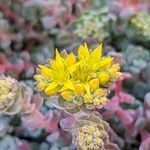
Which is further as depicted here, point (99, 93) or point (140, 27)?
point (140, 27)

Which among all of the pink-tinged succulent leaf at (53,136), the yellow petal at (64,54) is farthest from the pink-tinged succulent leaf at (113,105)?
the yellow petal at (64,54)

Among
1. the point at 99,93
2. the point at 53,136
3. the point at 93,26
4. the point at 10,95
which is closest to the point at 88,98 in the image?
the point at 99,93

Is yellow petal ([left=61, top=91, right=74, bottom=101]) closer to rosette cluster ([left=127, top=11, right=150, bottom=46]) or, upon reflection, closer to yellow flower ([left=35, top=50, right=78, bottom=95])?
yellow flower ([left=35, top=50, right=78, bottom=95])

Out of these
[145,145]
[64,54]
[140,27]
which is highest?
[64,54]

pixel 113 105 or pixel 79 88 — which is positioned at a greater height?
pixel 79 88

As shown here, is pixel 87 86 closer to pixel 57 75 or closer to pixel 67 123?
pixel 57 75

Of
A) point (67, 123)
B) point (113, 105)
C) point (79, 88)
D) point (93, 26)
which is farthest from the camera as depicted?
point (93, 26)

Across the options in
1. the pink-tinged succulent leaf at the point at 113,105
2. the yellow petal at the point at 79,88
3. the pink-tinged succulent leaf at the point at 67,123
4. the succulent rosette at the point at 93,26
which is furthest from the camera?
the succulent rosette at the point at 93,26

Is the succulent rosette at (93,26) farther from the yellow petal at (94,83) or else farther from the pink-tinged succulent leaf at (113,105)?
the yellow petal at (94,83)
